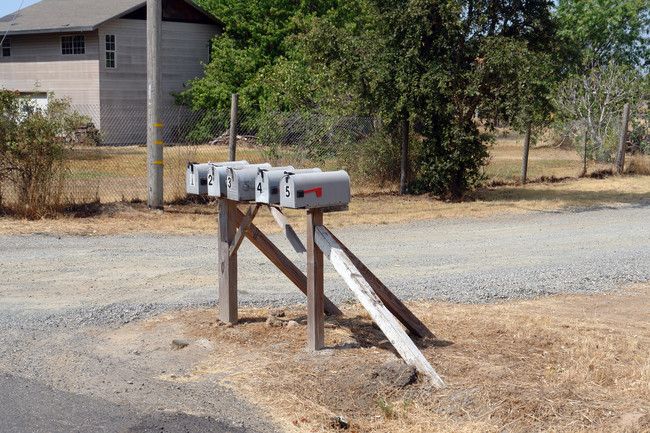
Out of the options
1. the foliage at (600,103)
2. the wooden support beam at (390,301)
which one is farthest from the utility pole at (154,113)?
the foliage at (600,103)

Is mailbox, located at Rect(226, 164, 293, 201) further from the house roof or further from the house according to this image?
the house roof

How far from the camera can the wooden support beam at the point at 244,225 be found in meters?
5.85

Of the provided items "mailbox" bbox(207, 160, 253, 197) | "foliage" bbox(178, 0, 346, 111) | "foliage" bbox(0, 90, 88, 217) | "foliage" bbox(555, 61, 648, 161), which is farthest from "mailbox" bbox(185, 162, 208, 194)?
"foliage" bbox(178, 0, 346, 111)

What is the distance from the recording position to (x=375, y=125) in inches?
656

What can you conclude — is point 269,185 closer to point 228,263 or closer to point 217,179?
point 217,179

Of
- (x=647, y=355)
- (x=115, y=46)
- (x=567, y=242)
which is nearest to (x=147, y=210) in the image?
(x=567, y=242)

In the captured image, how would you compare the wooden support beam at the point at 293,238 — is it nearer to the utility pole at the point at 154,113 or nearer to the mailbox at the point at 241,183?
the mailbox at the point at 241,183

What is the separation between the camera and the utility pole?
41.0 feet

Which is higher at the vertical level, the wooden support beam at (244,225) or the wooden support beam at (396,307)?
the wooden support beam at (244,225)

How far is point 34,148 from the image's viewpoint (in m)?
11.3

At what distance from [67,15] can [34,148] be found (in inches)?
813

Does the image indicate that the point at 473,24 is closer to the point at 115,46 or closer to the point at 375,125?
the point at 375,125

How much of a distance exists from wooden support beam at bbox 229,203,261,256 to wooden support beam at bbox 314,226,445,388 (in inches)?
26.6

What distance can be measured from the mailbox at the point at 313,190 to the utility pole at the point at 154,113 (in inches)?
302
